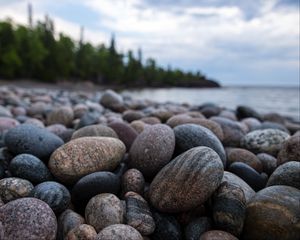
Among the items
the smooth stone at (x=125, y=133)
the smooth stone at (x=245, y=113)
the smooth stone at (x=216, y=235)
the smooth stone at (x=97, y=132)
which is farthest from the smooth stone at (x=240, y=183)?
the smooth stone at (x=245, y=113)

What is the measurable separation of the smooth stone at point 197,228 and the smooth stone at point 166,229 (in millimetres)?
71

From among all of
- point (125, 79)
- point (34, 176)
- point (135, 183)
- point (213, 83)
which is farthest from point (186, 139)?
point (213, 83)

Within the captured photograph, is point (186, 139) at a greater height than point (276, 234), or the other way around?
point (186, 139)

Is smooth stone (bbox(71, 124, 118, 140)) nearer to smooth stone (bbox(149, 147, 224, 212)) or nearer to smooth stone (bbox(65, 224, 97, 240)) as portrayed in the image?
smooth stone (bbox(149, 147, 224, 212))

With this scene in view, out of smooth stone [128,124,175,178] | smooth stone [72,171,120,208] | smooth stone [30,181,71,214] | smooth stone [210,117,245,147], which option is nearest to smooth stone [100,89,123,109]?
smooth stone [210,117,245,147]

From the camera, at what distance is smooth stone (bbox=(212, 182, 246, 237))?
2377 millimetres

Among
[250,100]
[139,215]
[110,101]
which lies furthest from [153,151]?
[250,100]

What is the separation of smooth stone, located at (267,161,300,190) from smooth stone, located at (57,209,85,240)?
5.22 feet

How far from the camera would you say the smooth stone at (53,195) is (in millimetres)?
2537

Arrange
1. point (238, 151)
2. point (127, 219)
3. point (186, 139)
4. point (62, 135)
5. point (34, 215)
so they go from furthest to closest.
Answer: point (62, 135) → point (238, 151) → point (186, 139) → point (127, 219) → point (34, 215)

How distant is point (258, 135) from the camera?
169 inches

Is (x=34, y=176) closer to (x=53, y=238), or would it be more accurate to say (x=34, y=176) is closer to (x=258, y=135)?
(x=53, y=238)

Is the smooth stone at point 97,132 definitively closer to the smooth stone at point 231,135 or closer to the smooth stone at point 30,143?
the smooth stone at point 30,143

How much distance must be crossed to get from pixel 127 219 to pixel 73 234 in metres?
0.40
